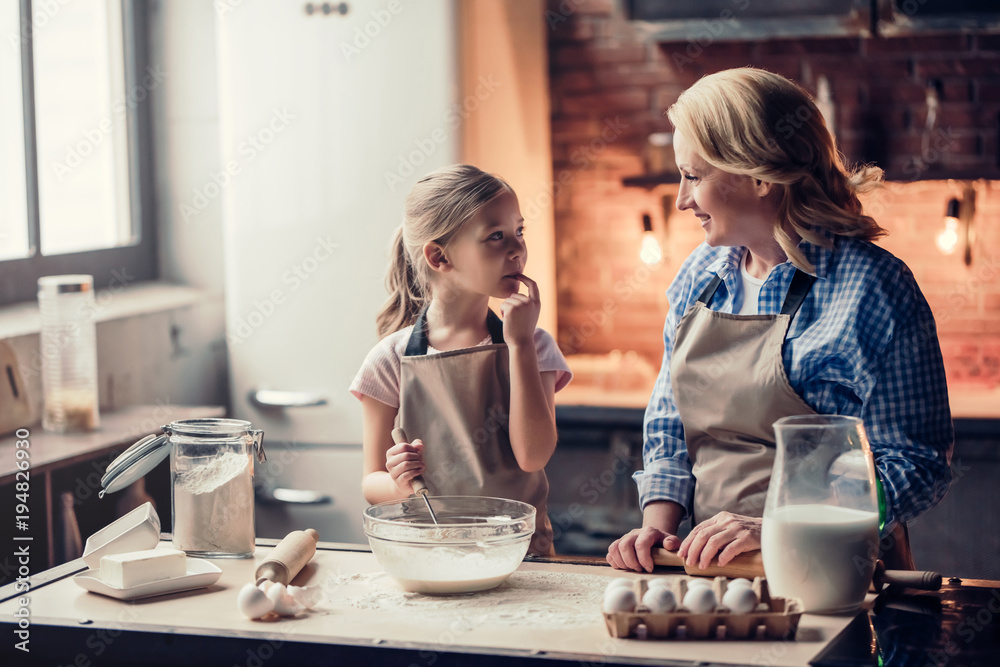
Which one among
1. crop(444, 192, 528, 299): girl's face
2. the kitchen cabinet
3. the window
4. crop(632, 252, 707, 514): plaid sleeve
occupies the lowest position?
the kitchen cabinet

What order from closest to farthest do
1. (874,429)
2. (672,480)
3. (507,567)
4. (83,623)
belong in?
(83,623) < (507,567) < (874,429) < (672,480)

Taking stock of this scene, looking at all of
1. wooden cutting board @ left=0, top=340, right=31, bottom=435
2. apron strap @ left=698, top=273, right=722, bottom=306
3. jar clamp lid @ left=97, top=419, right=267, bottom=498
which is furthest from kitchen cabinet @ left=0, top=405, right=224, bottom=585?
apron strap @ left=698, top=273, right=722, bottom=306

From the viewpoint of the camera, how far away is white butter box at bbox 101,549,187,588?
1347 mm

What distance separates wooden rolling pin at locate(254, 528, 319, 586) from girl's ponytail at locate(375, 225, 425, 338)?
51 centimetres

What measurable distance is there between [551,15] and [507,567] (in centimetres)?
256

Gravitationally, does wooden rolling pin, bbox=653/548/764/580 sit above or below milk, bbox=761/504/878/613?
below

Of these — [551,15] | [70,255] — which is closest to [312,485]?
[70,255]

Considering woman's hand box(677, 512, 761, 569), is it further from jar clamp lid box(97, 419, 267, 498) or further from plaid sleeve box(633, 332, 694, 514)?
jar clamp lid box(97, 419, 267, 498)

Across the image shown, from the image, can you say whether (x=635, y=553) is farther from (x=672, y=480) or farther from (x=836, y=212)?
(x=836, y=212)

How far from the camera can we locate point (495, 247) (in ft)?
5.75

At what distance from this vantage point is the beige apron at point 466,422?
1.75m

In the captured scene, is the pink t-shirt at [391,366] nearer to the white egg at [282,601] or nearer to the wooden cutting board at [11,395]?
the white egg at [282,601]

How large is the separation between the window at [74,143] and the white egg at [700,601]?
7.35 feet

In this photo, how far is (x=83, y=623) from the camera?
49.4 inches
